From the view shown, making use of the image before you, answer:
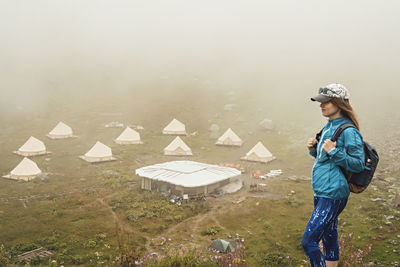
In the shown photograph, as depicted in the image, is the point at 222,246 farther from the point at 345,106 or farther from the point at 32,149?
the point at 32,149

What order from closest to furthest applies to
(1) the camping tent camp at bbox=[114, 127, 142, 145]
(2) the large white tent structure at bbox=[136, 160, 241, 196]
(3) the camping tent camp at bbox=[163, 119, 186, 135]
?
(2) the large white tent structure at bbox=[136, 160, 241, 196], (1) the camping tent camp at bbox=[114, 127, 142, 145], (3) the camping tent camp at bbox=[163, 119, 186, 135]

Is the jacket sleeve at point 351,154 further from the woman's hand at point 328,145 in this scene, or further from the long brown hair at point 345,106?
the long brown hair at point 345,106

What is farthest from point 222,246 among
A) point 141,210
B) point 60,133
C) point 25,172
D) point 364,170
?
point 60,133

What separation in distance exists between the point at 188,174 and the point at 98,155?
13559 millimetres

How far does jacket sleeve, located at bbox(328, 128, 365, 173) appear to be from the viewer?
481 cm

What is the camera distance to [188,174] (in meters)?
23.8

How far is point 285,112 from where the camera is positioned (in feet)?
192

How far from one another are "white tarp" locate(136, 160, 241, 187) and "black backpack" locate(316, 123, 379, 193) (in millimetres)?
17408

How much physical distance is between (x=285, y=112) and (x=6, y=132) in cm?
4476

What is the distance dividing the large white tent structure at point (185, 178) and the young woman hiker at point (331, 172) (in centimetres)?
1707

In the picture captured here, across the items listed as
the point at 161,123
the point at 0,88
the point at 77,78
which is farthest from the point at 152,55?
the point at 161,123

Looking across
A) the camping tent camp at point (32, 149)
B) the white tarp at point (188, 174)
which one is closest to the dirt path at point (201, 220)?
the white tarp at point (188, 174)

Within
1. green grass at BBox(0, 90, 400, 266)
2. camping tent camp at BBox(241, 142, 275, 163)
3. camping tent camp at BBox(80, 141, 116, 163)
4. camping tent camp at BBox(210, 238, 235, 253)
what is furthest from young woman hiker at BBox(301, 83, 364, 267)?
camping tent camp at BBox(80, 141, 116, 163)

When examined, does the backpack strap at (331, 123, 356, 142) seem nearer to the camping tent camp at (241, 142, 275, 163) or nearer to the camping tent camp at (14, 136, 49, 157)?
the camping tent camp at (241, 142, 275, 163)
